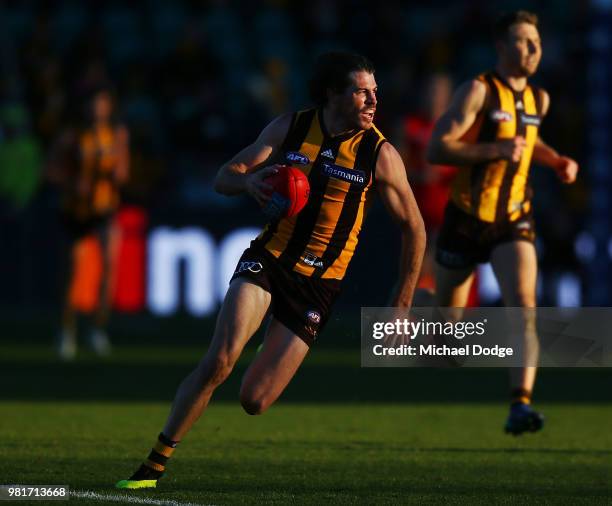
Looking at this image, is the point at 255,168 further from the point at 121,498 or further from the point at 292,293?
the point at 121,498

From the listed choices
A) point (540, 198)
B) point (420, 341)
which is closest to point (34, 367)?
point (420, 341)

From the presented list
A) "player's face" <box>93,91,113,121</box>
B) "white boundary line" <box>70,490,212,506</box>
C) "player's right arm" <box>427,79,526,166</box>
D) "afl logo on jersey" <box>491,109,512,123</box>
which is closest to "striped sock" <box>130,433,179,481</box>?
"white boundary line" <box>70,490,212,506</box>

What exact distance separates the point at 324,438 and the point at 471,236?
1.49 m

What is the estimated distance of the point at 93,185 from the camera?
15.0m

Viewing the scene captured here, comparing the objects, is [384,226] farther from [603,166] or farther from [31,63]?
[31,63]

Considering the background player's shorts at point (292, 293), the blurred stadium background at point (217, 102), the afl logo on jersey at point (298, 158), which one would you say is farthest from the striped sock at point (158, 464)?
the blurred stadium background at point (217, 102)

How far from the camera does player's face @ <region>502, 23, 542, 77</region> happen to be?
927 cm

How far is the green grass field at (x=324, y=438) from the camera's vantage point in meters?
7.19

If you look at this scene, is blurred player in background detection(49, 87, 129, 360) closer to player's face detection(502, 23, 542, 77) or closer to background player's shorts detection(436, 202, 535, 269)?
background player's shorts detection(436, 202, 535, 269)

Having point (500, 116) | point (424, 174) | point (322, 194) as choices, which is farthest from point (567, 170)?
point (424, 174)

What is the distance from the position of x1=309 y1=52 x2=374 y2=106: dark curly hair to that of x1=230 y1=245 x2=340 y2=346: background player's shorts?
2.56 feet

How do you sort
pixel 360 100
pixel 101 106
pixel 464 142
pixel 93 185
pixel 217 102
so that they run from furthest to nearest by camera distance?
pixel 217 102
pixel 93 185
pixel 101 106
pixel 464 142
pixel 360 100

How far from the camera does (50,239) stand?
18.9 m

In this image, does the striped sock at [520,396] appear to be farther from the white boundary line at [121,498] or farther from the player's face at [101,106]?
the player's face at [101,106]
